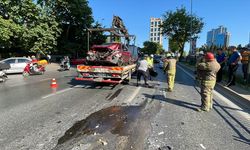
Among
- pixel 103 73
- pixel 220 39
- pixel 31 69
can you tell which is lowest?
pixel 31 69

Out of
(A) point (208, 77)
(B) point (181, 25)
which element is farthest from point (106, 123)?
(B) point (181, 25)

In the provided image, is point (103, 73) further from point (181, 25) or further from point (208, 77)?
point (181, 25)

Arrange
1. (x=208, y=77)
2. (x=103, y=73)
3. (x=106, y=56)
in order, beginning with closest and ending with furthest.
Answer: (x=208, y=77) → (x=103, y=73) → (x=106, y=56)

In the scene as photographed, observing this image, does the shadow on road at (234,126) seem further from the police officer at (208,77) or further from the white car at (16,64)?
the white car at (16,64)

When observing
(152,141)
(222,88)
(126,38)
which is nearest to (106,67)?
(126,38)

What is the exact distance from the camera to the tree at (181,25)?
160ft

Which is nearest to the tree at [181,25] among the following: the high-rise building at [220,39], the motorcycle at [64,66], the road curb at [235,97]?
the high-rise building at [220,39]

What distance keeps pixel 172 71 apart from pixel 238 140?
6.25 meters

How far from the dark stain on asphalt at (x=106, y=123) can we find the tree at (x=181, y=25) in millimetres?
44341

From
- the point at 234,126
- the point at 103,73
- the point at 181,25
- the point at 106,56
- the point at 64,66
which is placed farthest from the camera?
the point at 181,25

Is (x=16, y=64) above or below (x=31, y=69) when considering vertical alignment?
above

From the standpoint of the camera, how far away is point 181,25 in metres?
49.3

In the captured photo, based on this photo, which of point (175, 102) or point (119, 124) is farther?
point (175, 102)

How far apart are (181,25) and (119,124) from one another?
152ft
